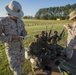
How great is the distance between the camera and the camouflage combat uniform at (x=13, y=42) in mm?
5230

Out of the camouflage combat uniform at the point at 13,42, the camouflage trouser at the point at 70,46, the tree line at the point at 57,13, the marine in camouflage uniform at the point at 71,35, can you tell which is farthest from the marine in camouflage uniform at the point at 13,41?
the tree line at the point at 57,13

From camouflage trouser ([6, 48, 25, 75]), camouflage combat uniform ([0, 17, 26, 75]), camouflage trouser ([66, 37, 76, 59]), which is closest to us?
camouflage combat uniform ([0, 17, 26, 75])

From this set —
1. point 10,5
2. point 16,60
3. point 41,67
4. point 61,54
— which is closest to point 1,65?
point 41,67

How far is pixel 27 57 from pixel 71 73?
2.94 metres

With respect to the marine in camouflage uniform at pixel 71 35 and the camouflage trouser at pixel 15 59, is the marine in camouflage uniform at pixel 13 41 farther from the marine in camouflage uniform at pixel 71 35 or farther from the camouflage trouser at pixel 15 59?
the marine in camouflage uniform at pixel 71 35

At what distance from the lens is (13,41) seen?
17.7ft

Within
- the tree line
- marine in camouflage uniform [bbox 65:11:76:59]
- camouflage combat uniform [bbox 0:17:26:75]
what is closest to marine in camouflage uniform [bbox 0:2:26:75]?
camouflage combat uniform [bbox 0:17:26:75]

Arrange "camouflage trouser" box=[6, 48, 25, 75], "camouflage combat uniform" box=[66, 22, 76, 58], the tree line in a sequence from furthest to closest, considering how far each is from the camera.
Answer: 1. the tree line
2. "camouflage combat uniform" box=[66, 22, 76, 58]
3. "camouflage trouser" box=[6, 48, 25, 75]

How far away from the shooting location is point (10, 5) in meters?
5.32

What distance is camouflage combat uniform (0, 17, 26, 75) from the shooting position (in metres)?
5.23

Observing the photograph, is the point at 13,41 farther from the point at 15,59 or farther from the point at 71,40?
the point at 71,40

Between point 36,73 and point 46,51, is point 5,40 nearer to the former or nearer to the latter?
point 36,73

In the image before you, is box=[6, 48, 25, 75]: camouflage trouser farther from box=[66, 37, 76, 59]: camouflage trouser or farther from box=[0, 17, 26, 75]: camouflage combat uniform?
box=[66, 37, 76, 59]: camouflage trouser

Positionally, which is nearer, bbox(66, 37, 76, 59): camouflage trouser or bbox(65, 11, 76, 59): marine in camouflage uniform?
bbox(65, 11, 76, 59): marine in camouflage uniform
